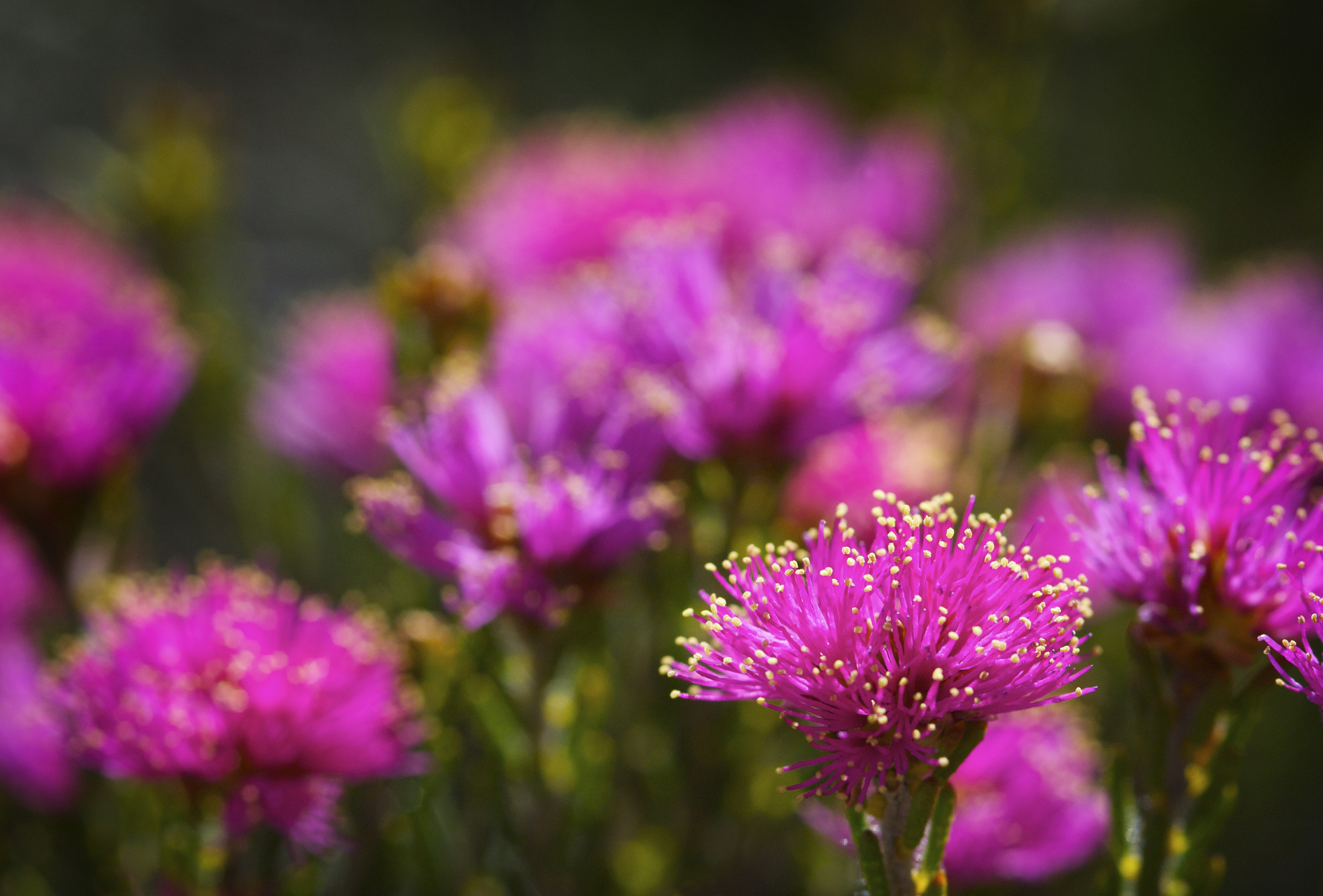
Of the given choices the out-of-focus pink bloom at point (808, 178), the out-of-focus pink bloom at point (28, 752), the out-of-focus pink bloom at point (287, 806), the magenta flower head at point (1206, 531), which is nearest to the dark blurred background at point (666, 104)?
the out-of-focus pink bloom at point (808, 178)

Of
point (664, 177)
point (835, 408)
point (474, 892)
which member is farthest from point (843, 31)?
point (474, 892)

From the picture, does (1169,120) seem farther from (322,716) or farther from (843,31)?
(322,716)

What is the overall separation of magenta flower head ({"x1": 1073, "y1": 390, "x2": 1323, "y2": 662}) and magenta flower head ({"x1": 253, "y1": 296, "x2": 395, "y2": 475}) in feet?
1.22

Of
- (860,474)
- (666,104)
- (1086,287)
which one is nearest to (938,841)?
(860,474)

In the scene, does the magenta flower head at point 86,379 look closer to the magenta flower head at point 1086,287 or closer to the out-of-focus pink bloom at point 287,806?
the out-of-focus pink bloom at point 287,806

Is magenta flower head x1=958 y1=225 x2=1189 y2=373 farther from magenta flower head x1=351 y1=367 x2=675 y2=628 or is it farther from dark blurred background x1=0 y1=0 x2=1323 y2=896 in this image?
magenta flower head x1=351 y1=367 x2=675 y2=628

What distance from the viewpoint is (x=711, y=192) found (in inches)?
27.7

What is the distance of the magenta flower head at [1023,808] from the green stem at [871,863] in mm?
100

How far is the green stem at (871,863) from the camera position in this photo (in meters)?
0.34

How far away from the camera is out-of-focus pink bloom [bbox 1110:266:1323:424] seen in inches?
23.7

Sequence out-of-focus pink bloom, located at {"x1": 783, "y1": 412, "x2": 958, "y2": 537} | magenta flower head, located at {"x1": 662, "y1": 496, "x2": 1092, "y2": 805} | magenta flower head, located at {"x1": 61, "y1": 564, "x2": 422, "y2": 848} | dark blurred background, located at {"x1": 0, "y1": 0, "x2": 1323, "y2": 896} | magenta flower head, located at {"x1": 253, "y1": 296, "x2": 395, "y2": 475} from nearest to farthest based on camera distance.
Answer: magenta flower head, located at {"x1": 662, "y1": 496, "x2": 1092, "y2": 805} → magenta flower head, located at {"x1": 61, "y1": 564, "x2": 422, "y2": 848} → out-of-focus pink bloom, located at {"x1": 783, "y1": 412, "x2": 958, "y2": 537} → magenta flower head, located at {"x1": 253, "y1": 296, "x2": 395, "y2": 475} → dark blurred background, located at {"x1": 0, "y1": 0, "x2": 1323, "y2": 896}

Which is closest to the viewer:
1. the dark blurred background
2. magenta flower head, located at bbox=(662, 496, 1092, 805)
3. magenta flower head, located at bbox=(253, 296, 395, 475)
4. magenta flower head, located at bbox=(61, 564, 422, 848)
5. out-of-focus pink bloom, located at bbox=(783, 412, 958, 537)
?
magenta flower head, located at bbox=(662, 496, 1092, 805)

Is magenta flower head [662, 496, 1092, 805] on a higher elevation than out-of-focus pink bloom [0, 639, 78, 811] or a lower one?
higher

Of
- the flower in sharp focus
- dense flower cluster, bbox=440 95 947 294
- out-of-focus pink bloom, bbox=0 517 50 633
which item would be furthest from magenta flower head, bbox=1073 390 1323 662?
out-of-focus pink bloom, bbox=0 517 50 633
